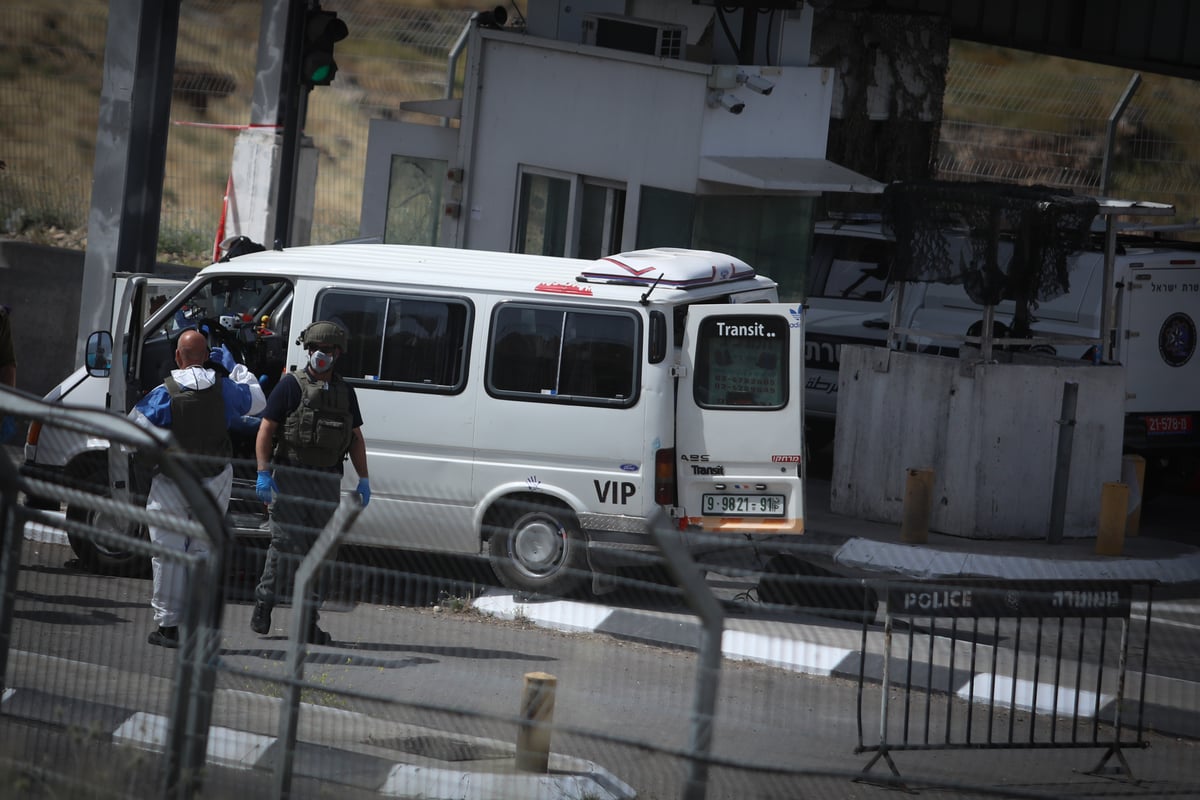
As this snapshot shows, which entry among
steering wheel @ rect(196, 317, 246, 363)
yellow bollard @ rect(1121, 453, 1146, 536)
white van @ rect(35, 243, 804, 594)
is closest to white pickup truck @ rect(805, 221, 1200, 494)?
yellow bollard @ rect(1121, 453, 1146, 536)

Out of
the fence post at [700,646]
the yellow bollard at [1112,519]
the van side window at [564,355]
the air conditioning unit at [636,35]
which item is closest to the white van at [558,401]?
the van side window at [564,355]

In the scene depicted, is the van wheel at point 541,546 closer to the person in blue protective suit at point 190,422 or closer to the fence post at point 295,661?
the person in blue protective suit at point 190,422

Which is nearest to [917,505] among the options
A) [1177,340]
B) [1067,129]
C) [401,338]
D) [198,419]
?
[1177,340]

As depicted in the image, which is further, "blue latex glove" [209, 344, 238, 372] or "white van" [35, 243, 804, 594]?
"blue latex glove" [209, 344, 238, 372]

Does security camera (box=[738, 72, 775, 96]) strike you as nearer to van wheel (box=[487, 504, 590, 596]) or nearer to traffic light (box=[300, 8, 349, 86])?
traffic light (box=[300, 8, 349, 86])

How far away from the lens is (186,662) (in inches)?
177

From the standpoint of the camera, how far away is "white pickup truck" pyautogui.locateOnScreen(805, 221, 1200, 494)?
44.0ft

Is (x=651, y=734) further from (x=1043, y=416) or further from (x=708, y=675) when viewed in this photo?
(x=1043, y=416)

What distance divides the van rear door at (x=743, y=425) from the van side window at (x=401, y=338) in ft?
4.97

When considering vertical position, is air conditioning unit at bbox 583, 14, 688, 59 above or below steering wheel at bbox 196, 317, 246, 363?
above

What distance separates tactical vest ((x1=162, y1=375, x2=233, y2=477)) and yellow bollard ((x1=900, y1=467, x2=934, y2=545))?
18.3 feet

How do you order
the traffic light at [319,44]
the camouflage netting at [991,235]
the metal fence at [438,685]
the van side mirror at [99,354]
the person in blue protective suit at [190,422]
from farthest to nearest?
the traffic light at [319,44] → the camouflage netting at [991,235] → the van side mirror at [99,354] → the person in blue protective suit at [190,422] → the metal fence at [438,685]

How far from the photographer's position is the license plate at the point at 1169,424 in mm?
13641

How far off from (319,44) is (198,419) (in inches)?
243
